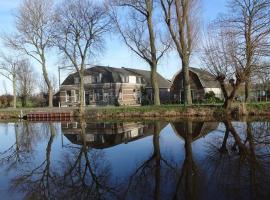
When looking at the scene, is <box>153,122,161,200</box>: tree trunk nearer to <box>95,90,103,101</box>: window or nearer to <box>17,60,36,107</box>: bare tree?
<box>95,90,103,101</box>: window

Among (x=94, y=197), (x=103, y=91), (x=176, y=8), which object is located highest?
(x=176, y=8)

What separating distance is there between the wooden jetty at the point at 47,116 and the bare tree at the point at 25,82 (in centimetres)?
2620

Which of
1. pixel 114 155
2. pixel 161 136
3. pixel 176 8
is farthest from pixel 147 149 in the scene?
pixel 176 8

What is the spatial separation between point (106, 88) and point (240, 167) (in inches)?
1741

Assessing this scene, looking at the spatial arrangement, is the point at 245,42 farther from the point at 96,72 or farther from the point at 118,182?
the point at 96,72

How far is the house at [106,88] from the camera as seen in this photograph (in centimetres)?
5278

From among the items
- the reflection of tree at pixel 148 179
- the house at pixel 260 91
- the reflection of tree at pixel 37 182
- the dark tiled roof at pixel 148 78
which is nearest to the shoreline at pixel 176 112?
the house at pixel 260 91

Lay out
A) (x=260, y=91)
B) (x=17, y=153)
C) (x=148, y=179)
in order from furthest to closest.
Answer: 1. (x=260, y=91)
2. (x=17, y=153)
3. (x=148, y=179)

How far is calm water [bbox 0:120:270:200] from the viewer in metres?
7.57

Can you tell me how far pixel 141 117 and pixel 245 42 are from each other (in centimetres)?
1062

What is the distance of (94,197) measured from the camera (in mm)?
7328

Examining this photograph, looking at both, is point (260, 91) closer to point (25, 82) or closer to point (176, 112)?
point (176, 112)

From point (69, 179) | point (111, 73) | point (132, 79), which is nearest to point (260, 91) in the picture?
point (132, 79)

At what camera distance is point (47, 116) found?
36.7m
